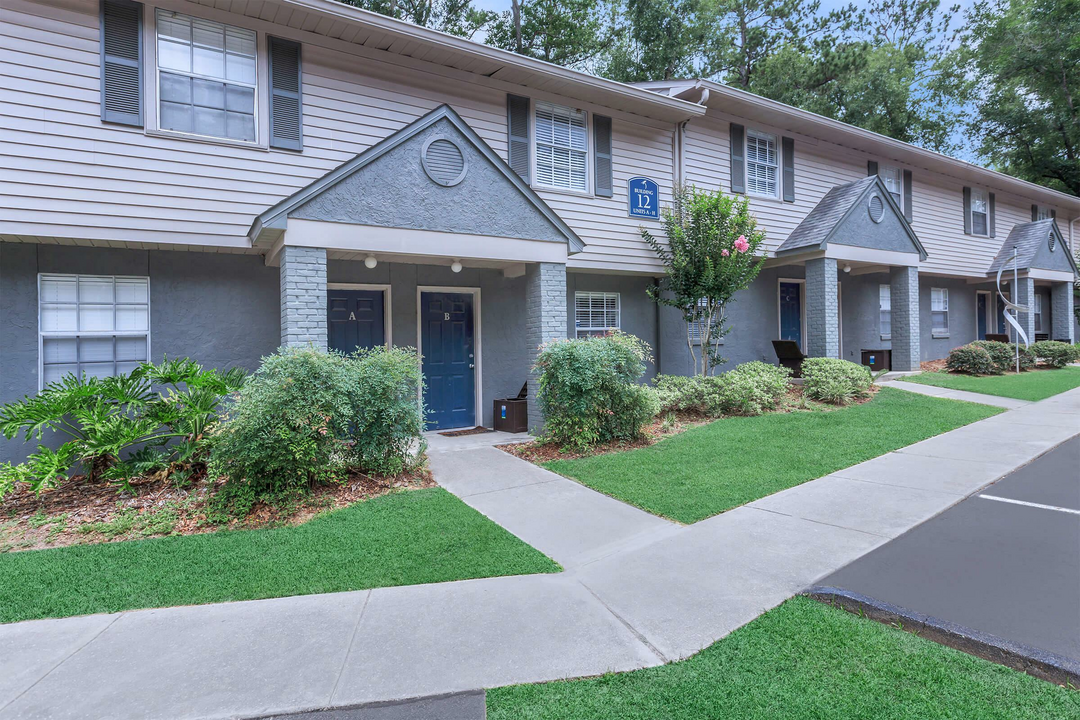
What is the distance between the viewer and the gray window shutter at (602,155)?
404 inches

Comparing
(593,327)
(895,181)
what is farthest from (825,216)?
(593,327)

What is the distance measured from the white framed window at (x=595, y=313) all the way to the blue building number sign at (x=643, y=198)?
1.66m

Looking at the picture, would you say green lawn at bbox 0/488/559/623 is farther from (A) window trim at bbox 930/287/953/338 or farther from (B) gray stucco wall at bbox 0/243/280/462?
(A) window trim at bbox 930/287/953/338

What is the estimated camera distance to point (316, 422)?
543 centimetres

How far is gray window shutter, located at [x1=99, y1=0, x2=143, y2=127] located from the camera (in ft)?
21.9

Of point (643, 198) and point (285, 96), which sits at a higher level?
point (285, 96)

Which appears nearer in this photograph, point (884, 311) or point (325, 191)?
point (325, 191)

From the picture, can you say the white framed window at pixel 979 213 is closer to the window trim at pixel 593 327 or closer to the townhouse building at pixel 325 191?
the townhouse building at pixel 325 191

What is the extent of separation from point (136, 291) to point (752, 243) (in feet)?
32.9

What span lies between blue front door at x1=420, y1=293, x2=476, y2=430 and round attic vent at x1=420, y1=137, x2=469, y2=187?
2.39 metres

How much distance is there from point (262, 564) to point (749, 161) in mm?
12271

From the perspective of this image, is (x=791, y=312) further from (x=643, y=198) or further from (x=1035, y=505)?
(x=1035, y=505)

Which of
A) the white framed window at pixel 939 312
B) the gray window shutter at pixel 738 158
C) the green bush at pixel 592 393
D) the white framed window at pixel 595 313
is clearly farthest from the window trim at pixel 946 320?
the green bush at pixel 592 393

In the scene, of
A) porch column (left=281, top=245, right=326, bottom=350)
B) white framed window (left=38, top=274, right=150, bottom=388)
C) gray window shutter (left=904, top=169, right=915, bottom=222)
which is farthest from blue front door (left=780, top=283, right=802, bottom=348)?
white framed window (left=38, top=274, right=150, bottom=388)
